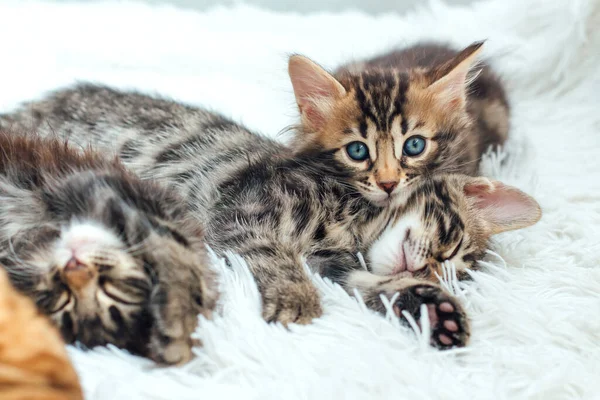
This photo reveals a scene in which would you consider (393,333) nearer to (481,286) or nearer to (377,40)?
(481,286)

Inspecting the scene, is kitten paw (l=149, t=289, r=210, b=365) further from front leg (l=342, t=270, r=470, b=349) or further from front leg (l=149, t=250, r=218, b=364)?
front leg (l=342, t=270, r=470, b=349)

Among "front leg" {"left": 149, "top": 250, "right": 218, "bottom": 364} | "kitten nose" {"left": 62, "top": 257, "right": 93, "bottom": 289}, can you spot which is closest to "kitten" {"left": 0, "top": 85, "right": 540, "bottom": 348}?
"front leg" {"left": 149, "top": 250, "right": 218, "bottom": 364}

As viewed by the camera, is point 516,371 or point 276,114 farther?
point 276,114

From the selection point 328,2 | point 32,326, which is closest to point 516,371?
point 32,326

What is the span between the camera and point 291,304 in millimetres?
819

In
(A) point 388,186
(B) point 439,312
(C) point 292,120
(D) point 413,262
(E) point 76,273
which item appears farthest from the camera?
(C) point 292,120

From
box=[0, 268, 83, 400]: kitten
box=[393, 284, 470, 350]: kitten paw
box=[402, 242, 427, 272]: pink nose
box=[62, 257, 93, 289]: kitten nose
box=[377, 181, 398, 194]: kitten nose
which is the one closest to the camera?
box=[0, 268, 83, 400]: kitten

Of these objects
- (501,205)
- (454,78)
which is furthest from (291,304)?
(454,78)

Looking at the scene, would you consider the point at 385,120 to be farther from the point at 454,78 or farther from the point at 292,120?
the point at 292,120

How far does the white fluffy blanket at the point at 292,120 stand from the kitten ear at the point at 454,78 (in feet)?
0.98

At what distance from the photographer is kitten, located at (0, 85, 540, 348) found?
34.3 inches

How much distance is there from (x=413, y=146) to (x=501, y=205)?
212 millimetres

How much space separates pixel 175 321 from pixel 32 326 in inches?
6.9

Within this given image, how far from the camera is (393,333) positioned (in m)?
0.77
